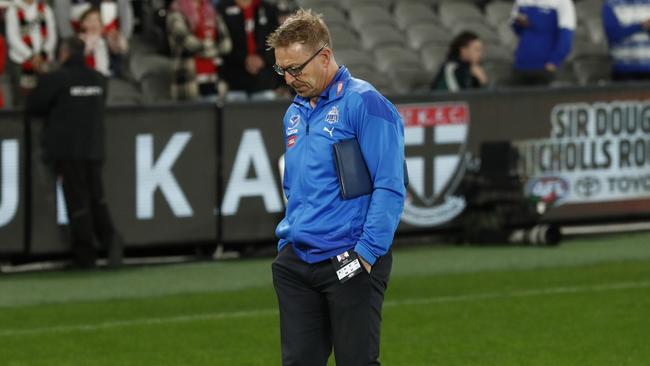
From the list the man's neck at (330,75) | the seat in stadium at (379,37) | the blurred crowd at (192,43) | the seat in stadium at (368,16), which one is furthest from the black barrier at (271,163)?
the man's neck at (330,75)

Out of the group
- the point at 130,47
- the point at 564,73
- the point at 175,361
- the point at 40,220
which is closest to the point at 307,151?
the point at 175,361

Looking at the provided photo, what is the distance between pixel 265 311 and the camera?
11.6 metres

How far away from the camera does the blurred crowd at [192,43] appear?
14359mm

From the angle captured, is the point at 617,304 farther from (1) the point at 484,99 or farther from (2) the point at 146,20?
(2) the point at 146,20

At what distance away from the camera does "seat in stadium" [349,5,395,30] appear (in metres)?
18.4

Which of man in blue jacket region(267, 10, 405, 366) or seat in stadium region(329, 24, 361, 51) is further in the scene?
seat in stadium region(329, 24, 361, 51)

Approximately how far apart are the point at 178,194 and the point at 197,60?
157 cm

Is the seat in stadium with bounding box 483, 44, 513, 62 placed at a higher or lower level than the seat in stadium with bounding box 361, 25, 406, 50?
lower

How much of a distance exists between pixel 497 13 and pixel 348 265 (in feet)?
44.7

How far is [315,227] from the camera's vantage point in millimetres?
6164

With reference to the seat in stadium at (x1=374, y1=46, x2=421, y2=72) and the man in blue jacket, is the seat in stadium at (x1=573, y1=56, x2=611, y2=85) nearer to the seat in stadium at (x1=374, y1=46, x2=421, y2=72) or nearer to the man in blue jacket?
the seat in stadium at (x1=374, y1=46, x2=421, y2=72)

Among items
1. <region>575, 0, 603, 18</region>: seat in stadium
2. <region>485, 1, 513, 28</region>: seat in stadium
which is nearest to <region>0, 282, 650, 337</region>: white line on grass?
<region>485, 1, 513, 28</region>: seat in stadium

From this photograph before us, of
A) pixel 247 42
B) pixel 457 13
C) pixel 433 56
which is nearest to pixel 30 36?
pixel 247 42

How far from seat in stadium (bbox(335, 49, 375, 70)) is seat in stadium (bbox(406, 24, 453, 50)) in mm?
1079
